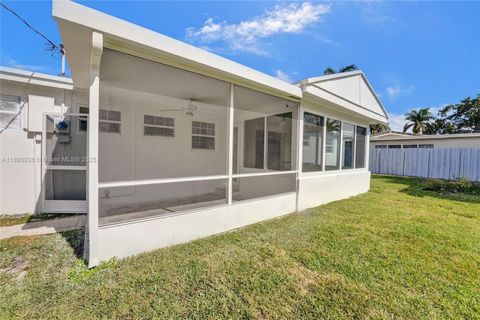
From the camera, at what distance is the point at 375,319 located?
6.76 feet

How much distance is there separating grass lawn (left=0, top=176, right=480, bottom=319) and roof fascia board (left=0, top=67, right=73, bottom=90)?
10.6 ft

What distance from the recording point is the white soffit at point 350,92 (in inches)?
208

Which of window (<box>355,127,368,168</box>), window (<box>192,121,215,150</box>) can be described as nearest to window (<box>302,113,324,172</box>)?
window (<box>355,127,368,168</box>)

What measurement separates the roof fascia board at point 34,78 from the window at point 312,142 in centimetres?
569

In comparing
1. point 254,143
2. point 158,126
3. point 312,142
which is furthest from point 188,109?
point 312,142

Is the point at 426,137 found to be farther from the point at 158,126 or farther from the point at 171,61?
the point at 171,61

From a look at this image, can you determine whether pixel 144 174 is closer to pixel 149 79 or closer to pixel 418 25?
pixel 149 79

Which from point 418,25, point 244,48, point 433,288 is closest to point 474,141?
point 418,25

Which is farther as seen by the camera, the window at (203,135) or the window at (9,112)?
the window at (203,135)

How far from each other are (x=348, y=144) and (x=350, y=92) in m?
1.76

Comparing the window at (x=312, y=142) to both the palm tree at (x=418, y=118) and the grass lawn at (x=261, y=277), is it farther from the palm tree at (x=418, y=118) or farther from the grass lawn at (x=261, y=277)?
the palm tree at (x=418, y=118)

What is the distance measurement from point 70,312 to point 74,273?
72 centimetres

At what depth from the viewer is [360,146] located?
26.6 ft

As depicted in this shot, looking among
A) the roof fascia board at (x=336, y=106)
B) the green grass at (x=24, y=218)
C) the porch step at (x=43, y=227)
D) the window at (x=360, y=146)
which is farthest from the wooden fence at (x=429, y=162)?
the green grass at (x=24, y=218)
